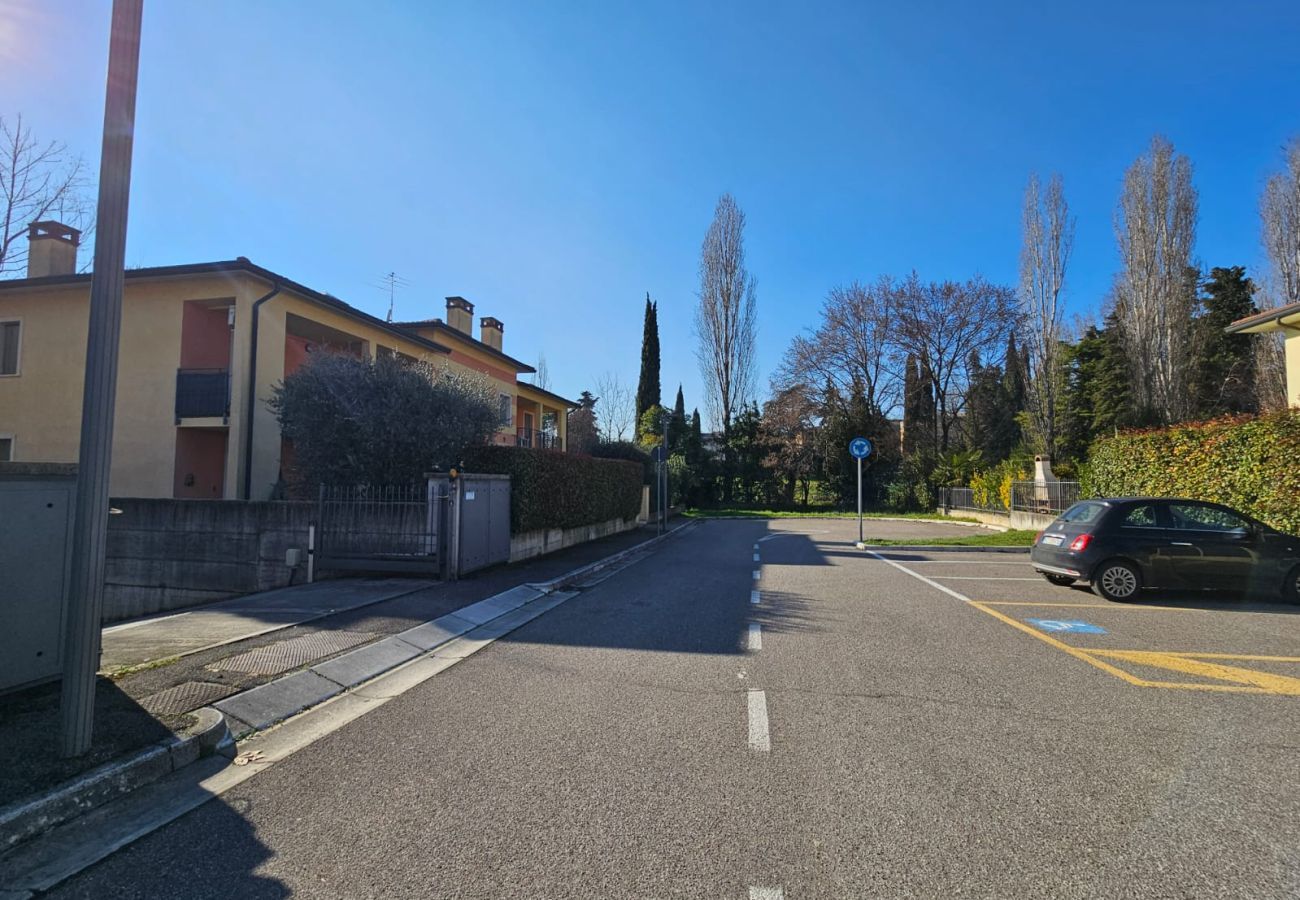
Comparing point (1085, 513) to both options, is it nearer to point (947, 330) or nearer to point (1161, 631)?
point (1161, 631)

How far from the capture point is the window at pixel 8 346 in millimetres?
18422

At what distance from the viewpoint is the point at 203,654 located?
6133 mm

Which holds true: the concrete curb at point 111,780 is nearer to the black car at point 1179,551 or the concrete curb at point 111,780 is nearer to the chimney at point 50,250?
the black car at point 1179,551

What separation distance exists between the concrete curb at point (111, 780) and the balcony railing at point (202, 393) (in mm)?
14170

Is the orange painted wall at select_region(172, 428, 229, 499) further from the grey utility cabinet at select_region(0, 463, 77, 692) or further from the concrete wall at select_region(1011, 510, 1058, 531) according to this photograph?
the concrete wall at select_region(1011, 510, 1058, 531)

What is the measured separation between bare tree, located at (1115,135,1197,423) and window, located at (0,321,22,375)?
4106cm

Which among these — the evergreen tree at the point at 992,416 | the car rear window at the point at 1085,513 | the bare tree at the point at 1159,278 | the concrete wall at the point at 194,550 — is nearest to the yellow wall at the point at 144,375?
the concrete wall at the point at 194,550

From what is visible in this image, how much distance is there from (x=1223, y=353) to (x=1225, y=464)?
87.3 feet

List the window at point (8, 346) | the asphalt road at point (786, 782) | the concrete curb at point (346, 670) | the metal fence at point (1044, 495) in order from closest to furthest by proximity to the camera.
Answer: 1. the asphalt road at point (786, 782)
2. the concrete curb at point (346, 670)
3. the window at point (8, 346)
4. the metal fence at point (1044, 495)

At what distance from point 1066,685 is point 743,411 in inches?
1588

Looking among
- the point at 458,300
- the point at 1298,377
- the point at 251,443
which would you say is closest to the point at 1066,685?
the point at 1298,377

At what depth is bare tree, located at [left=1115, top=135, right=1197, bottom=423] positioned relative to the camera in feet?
97.3

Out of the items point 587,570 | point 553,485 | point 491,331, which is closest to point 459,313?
point 491,331

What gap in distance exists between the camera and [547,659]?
6.56 m
